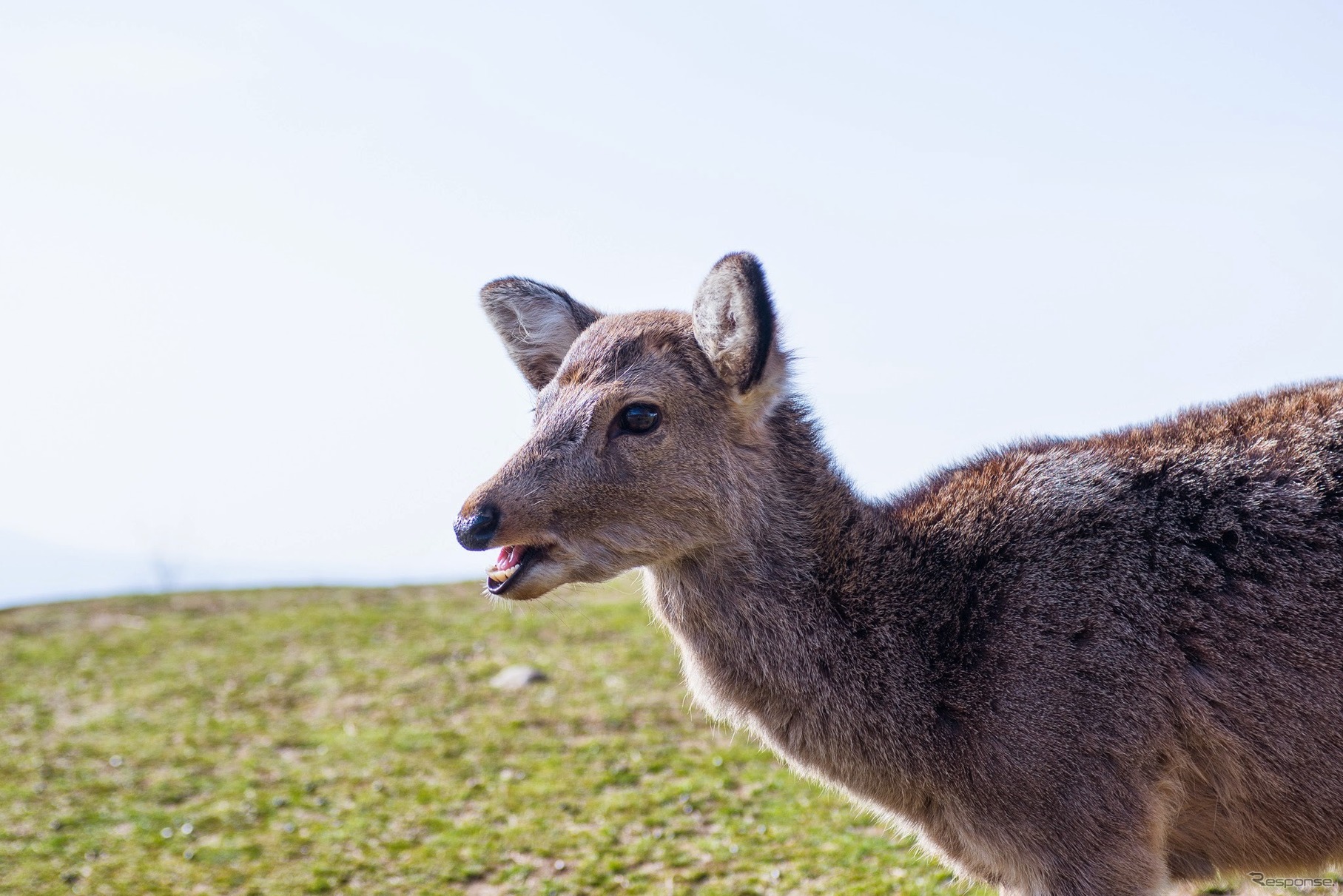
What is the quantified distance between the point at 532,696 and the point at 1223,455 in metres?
8.67

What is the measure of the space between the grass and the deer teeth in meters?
0.31

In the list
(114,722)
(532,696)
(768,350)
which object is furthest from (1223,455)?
(114,722)

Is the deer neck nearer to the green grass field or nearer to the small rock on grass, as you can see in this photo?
the green grass field

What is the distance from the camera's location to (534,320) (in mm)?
5840

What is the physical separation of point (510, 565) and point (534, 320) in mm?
1599

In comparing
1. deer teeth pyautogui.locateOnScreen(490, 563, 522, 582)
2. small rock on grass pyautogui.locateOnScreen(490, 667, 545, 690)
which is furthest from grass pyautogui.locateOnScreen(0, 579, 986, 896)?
deer teeth pyautogui.locateOnScreen(490, 563, 522, 582)

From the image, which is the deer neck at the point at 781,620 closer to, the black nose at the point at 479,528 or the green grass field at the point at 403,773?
the green grass field at the point at 403,773

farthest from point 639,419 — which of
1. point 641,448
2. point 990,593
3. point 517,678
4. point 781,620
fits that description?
point 517,678

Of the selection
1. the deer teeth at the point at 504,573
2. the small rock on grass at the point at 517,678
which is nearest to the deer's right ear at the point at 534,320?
the deer teeth at the point at 504,573

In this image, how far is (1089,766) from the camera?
14.3ft

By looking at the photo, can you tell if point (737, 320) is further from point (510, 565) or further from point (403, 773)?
point (403, 773)

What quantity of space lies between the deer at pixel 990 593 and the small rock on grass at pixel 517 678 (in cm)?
764

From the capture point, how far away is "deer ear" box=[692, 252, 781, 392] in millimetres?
4707

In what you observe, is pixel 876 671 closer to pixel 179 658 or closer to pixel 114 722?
pixel 114 722
